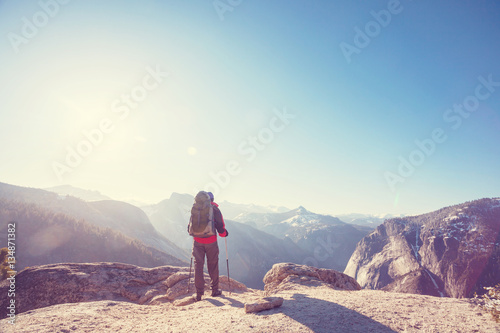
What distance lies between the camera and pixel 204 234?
31.3ft

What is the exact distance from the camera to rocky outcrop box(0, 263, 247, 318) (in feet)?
32.9

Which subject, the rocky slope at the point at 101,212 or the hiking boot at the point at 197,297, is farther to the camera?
the rocky slope at the point at 101,212

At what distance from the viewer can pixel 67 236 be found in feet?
277

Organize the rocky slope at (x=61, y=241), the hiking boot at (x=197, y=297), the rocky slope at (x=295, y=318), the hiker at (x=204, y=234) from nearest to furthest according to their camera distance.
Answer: the rocky slope at (x=295, y=318) → the hiking boot at (x=197, y=297) → the hiker at (x=204, y=234) → the rocky slope at (x=61, y=241)

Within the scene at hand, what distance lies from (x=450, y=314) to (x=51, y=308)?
465 inches

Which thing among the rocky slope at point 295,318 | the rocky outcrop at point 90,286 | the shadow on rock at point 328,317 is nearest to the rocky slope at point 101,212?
the rocky outcrop at point 90,286

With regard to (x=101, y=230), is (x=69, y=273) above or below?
above

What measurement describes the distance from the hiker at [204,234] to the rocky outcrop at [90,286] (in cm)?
234

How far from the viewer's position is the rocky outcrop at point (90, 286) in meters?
10.0

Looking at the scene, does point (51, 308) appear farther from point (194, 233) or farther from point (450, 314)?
point (450, 314)

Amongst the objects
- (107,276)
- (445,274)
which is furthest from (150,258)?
(445,274)

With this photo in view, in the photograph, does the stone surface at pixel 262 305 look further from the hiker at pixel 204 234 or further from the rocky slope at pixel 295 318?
the hiker at pixel 204 234

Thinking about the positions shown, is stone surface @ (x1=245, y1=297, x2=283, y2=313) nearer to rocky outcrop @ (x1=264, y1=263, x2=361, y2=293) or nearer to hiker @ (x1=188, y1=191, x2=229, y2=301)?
hiker @ (x1=188, y1=191, x2=229, y2=301)

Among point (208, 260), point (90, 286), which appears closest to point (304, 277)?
point (208, 260)
